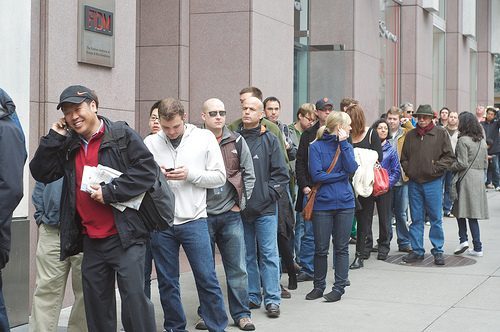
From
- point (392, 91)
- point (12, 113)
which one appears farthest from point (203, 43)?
point (392, 91)

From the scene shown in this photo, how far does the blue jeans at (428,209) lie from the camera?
36.8ft

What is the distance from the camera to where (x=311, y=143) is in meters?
9.17

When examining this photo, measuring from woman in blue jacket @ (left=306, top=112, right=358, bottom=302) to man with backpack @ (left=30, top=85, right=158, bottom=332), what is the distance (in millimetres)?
3332

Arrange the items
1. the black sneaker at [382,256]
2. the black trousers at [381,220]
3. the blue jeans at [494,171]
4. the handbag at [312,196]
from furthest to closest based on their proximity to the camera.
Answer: the blue jeans at [494,171]
the black sneaker at [382,256]
the black trousers at [381,220]
the handbag at [312,196]

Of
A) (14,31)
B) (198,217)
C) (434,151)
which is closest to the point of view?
(198,217)

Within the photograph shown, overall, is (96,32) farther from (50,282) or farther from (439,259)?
(439,259)

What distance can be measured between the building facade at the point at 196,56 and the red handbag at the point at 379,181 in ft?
7.17

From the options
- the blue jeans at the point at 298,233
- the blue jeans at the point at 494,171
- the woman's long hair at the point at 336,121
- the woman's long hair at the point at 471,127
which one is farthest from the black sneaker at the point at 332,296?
the blue jeans at the point at 494,171

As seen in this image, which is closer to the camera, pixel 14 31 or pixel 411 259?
pixel 14 31

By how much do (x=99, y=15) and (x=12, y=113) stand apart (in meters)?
2.88

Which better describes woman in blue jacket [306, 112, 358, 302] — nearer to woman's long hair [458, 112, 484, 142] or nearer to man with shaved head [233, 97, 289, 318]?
man with shaved head [233, 97, 289, 318]

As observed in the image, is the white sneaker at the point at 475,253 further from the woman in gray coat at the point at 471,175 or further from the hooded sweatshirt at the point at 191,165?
the hooded sweatshirt at the point at 191,165

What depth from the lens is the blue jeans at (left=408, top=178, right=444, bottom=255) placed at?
1120 cm

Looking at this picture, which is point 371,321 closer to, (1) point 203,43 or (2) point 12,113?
(2) point 12,113
